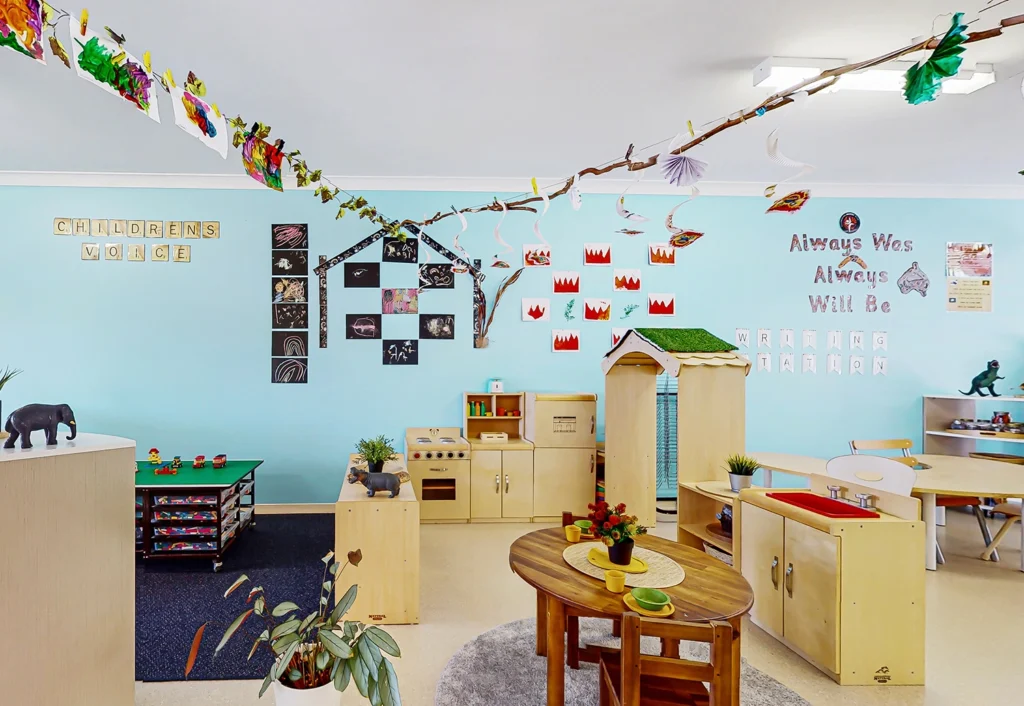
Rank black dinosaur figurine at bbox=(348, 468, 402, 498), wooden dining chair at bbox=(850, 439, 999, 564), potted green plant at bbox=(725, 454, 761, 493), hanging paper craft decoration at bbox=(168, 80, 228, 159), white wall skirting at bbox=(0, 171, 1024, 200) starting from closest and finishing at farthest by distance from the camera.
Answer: hanging paper craft decoration at bbox=(168, 80, 228, 159), black dinosaur figurine at bbox=(348, 468, 402, 498), potted green plant at bbox=(725, 454, 761, 493), wooden dining chair at bbox=(850, 439, 999, 564), white wall skirting at bbox=(0, 171, 1024, 200)

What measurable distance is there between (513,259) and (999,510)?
4.75 m

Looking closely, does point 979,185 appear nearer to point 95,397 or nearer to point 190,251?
point 190,251

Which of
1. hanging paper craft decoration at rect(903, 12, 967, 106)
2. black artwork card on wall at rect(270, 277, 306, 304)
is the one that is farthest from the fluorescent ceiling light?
black artwork card on wall at rect(270, 277, 306, 304)

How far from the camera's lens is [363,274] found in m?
5.60

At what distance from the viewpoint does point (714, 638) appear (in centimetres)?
162

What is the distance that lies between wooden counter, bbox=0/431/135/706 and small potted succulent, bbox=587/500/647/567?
1840 mm

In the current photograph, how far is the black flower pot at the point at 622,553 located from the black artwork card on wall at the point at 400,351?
3570mm

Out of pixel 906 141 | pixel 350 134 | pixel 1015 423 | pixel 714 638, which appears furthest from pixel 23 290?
pixel 1015 423

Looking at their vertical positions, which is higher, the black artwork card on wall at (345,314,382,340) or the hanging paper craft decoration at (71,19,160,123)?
the hanging paper craft decoration at (71,19,160,123)

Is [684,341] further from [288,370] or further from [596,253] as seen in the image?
[288,370]

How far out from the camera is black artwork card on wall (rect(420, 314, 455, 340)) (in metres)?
5.64

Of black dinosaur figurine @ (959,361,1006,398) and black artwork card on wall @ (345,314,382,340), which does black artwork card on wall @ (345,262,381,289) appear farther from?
black dinosaur figurine @ (959,361,1006,398)

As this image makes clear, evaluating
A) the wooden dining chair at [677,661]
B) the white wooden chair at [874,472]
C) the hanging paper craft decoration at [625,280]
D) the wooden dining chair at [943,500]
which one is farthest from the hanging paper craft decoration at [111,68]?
the wooden dining chair at [943,500]

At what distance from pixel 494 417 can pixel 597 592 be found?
3.37 m
